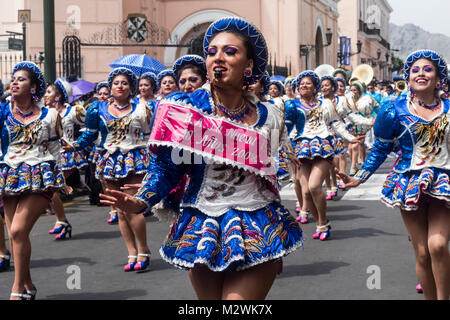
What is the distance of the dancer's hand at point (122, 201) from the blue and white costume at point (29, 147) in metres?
3.07

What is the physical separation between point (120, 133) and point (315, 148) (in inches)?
109

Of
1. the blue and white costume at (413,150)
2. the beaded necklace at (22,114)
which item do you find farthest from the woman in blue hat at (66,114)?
the blue and white costume at (413,150)

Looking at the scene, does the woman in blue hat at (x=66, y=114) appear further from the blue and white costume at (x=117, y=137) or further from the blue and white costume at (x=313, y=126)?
the blue and white costume at (x=313, y=126)

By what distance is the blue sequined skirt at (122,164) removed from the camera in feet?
26.0

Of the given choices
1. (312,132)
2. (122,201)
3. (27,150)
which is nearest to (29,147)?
(27,150)

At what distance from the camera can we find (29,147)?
6.77 metres

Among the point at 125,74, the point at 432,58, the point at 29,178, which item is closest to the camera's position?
the point at 432,58

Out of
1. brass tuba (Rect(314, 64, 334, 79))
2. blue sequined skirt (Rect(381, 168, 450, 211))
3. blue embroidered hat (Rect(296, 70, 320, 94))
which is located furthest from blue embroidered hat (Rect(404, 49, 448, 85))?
brass tuba (Rect(314, 64, 334, 79))

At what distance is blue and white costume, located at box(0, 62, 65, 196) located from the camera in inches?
262

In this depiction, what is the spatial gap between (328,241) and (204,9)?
2642 centimetres

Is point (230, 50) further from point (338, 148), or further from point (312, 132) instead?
point (338, 148)

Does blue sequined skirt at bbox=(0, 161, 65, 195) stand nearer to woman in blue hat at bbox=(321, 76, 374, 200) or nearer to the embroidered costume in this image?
the embroidered costume

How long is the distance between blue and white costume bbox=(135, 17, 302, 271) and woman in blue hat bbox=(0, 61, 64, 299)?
9.50 feet
